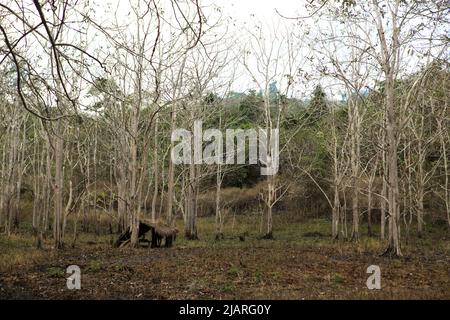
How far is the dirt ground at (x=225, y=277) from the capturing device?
7176 mm

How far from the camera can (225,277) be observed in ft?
29.4

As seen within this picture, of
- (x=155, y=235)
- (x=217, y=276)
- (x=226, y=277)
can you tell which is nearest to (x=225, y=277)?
(x=226, y=277)

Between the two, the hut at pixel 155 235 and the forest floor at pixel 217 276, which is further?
the hut at pixel 155 235

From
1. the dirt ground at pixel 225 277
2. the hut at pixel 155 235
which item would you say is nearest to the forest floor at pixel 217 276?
the dirt ground at pixel 225 277

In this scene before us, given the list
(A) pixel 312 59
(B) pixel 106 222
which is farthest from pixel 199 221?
(A) pixel 312 59

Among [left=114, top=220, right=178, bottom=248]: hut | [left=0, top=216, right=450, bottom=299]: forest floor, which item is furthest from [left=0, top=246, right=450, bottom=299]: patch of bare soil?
[left=114, top=220, right=178, bottom=248]: hut

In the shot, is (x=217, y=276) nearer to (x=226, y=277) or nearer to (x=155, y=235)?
(x=226, y=277)

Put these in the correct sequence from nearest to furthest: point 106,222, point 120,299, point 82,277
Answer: point 120,299
point 82,277
point 106,222

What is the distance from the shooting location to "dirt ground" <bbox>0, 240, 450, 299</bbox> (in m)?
7.18

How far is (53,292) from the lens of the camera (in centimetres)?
719

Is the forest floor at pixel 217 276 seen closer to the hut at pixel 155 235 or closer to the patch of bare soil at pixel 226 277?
the patch of bare soil at pixel 226 277

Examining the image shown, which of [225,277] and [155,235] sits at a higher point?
[155,235]
